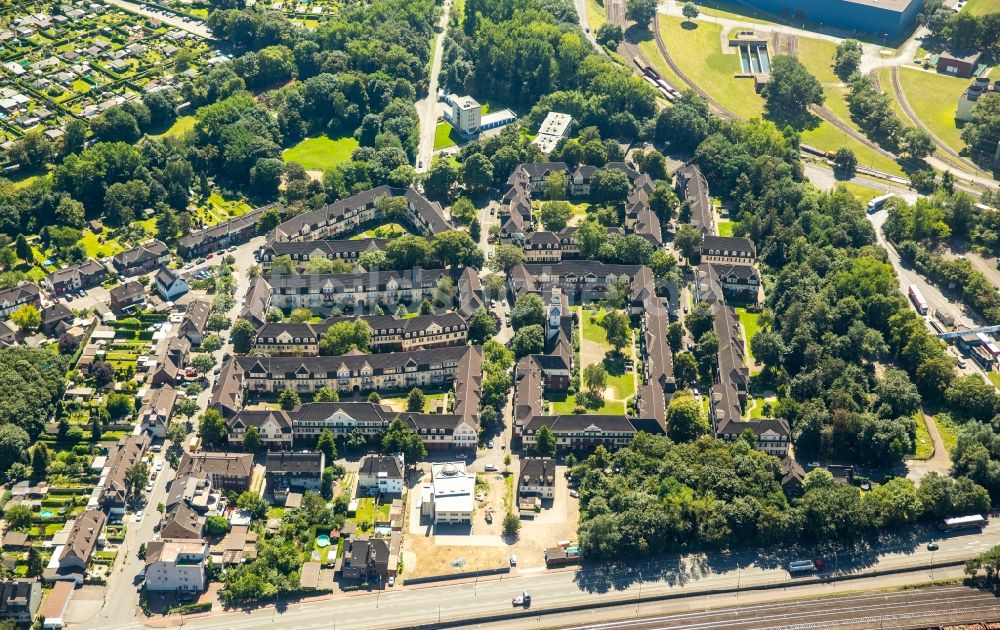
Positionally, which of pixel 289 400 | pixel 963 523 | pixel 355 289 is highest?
pixel 963 523

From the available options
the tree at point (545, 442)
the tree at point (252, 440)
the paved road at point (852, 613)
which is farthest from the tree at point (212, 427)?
the paved road at point (852, 613)

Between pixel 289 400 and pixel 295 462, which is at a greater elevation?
pixel 295 462

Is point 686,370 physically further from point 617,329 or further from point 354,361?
point 354,361

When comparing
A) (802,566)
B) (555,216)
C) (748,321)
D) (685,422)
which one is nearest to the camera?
(802,566)

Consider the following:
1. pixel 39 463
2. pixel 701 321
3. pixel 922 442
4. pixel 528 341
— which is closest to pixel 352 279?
pixel 528 341

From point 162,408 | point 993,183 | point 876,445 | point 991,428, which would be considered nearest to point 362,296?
point 162,408
